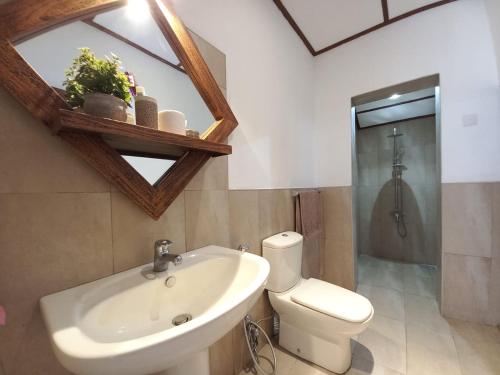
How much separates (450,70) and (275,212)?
1.78 meters

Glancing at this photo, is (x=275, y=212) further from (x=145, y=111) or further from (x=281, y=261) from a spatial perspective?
(x=145, y=111)

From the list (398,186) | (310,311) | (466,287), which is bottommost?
(466,287)

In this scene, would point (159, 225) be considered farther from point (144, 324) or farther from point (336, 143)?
point (336, 143)

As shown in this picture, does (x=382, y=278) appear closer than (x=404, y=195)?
Yes

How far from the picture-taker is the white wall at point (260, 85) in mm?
1126

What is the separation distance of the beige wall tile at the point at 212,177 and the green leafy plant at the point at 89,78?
44 cm

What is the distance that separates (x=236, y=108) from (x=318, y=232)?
1348 mm

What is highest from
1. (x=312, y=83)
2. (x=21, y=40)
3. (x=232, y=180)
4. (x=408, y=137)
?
(x=312, y=83)

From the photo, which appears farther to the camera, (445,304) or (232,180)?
(445,304)

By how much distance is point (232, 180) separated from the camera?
45.1 inches

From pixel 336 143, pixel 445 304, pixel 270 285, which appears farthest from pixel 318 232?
pixel 445 304

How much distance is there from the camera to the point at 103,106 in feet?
2.01

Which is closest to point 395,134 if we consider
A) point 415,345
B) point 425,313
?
point 425,313

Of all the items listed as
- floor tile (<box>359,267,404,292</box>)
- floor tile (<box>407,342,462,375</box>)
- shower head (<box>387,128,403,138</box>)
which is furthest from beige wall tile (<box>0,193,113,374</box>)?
shower head (<box>387,128,403,138</box>)
